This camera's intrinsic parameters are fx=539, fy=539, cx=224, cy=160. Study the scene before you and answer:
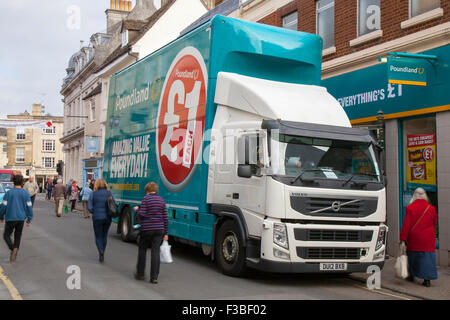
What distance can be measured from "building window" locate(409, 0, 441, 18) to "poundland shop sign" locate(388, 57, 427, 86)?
52.7 inches

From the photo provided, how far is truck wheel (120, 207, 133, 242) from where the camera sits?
13.8 metres

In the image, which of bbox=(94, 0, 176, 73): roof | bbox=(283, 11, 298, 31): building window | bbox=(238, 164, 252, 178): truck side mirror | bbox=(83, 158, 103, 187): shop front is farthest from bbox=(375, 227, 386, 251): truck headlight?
bbox=(83, 158, 103, 187): shop front

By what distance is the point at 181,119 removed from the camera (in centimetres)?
1086

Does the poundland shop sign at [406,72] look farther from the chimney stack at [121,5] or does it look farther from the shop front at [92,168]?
the chimney stack at [121,5]

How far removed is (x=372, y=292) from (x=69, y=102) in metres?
49.6

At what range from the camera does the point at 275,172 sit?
8.29 meters

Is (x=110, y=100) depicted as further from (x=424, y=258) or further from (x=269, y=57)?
(x=424, y=258)

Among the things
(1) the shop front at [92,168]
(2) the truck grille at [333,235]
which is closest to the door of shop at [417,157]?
(2) the truck grille at [333,235]

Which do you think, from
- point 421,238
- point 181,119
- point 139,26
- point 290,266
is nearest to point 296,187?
point 290,266

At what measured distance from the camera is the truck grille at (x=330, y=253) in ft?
27.1

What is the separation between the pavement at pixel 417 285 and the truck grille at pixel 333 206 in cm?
140

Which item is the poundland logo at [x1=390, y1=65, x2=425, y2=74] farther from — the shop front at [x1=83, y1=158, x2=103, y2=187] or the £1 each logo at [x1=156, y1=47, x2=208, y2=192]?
the shop front at [x1=83, y1=158, x2=103, y2=187]

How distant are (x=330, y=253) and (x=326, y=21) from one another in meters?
9.31

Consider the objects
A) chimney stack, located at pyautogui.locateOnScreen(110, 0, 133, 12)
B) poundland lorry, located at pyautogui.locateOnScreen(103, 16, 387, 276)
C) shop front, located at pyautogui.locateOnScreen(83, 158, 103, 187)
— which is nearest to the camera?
poundland lorry, located at pyautogui.locateOnScreen(103, 16, 387, 276)
